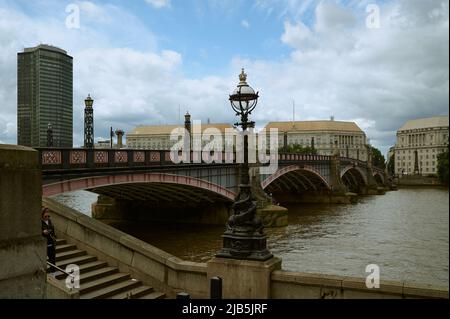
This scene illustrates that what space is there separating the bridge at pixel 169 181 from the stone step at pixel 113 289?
2879 mm

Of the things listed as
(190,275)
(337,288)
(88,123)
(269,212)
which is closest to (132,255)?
(190,275)

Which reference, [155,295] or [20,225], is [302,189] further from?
[20,225]

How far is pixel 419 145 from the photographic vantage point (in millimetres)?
108188

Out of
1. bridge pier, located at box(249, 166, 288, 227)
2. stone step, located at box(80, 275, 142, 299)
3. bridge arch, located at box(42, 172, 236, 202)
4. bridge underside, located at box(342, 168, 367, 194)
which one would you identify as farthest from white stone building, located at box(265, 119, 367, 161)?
stone step, located at box(80, 275, 142, 299)

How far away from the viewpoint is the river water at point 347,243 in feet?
60.8

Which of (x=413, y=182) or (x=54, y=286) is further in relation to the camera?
(x=413, y=182)

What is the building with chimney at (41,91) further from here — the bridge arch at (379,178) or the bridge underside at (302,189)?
the bridge arch at (379,178)

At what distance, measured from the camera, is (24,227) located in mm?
3898

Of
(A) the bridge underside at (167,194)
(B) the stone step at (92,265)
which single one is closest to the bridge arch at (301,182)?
(A) the bridge underside at (167,194)
